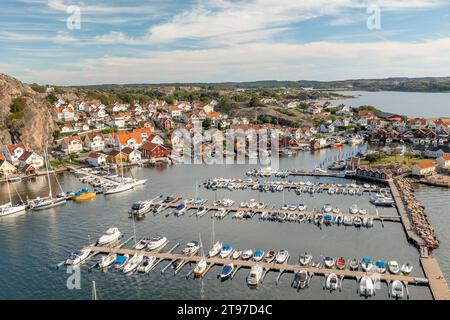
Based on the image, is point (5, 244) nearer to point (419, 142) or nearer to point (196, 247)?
point (196, 247)

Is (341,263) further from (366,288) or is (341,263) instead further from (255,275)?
(255,275)

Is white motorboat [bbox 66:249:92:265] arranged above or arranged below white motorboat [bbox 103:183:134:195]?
below

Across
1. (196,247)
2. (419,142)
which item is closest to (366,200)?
(196,247)

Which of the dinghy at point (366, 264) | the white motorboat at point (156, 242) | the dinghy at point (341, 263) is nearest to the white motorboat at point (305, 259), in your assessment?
the dinghy at point (341, 263)

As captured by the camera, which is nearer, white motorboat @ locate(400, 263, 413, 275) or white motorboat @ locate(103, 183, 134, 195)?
white motorboat @ locate(400, 263, 413, 275)

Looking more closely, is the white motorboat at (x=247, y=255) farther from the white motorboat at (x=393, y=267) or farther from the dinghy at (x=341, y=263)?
the white motorboat at (x=393, y=267)

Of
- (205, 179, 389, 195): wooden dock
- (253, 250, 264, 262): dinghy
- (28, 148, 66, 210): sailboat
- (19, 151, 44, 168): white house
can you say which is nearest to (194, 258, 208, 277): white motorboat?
(253, 250, 264, 262): dinghy

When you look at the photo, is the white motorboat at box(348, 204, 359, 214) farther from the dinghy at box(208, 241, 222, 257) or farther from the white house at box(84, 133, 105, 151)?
the white house at box(84, 133, 105, 151)
